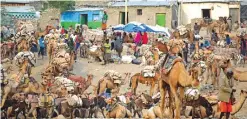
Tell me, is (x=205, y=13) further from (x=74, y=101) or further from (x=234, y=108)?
(x=74, y=101)

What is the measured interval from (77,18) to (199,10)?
783 cm

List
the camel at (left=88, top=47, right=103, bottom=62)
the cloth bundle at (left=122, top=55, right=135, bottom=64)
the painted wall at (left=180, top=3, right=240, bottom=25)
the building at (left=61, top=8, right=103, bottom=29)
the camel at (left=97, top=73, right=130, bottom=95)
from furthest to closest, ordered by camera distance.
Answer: the building at (left=61, top=8, right=103, bottom=29) → the painted wall at (left=180, top=3, right=240, bottom=25) → the cloth bundle at (left=122, top=55, right=135, bottom=64) → the camel at (left=88, top=47, right=103, bottom=62) → the camel at (left=97, top=73, right=130, bottom=95)

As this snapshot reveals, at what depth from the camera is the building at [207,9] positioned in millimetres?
27031

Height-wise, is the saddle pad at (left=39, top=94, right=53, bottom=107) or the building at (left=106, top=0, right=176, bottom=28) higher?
the building at (left=106, top=0, right=176, bottom=28)

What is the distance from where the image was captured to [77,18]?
3133cm

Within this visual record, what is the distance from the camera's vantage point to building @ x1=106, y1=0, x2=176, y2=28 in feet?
90.1

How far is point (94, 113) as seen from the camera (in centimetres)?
1048

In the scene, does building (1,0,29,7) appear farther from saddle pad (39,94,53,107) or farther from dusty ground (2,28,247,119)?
saddle pad (39,94,53,107)

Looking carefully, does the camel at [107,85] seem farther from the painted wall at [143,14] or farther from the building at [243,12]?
the building at [243,12]

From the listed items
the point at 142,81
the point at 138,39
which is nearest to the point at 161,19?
the point at 138,39

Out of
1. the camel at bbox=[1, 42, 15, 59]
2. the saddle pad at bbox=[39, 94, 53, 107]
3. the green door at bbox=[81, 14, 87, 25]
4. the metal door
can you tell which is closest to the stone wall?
the green door at bbox=[81, 14, 87, 25]

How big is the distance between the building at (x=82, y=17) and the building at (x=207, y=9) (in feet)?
17.4

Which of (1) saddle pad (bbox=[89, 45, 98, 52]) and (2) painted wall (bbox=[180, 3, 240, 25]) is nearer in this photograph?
(1) saddle pad (bbox=[89, 45, 98, 52])

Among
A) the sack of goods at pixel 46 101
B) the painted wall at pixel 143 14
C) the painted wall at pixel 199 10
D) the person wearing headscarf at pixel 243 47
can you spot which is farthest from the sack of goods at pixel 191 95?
the painted wall at pixel 199 10
